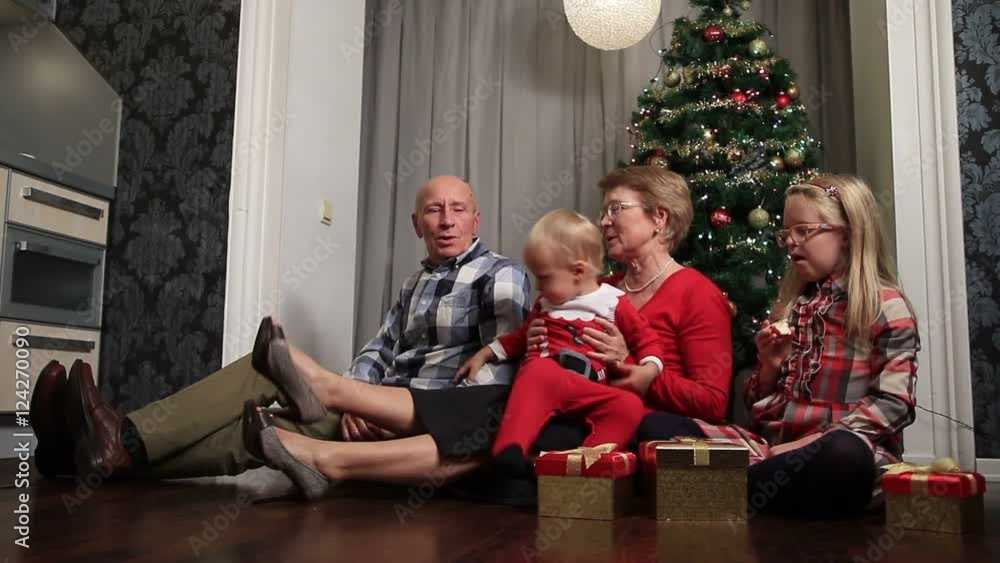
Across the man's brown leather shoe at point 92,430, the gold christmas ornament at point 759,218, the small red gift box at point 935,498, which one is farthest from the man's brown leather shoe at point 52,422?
the gold christmas ornament at point 759,218

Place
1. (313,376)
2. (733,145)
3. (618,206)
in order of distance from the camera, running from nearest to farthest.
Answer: (313,376), (618,206), (733,145)

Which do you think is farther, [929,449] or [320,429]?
[929,449]

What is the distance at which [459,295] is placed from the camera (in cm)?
233

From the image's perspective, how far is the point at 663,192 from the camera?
7.43 ft

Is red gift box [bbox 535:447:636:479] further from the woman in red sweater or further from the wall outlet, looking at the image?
the wall outlet

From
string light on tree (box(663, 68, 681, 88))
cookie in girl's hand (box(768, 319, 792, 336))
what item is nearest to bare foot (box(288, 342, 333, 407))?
cookie in girl's hand (box(768, 319, 792, 336))

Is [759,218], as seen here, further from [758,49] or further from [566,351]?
[566,351]

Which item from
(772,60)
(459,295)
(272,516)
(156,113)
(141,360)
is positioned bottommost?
(272,516)

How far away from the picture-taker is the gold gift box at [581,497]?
162cm

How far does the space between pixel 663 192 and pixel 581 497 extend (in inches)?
36.9

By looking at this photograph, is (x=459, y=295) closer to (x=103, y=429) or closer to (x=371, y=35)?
(x=103, y=429)

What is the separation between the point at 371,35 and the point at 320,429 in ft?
9.59

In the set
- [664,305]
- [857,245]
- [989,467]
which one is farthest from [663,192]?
[989,467]

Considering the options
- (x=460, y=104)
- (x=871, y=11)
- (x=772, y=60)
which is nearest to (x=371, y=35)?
(x=460, y=104)
